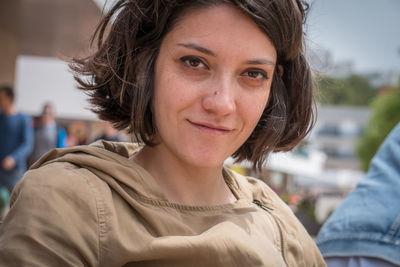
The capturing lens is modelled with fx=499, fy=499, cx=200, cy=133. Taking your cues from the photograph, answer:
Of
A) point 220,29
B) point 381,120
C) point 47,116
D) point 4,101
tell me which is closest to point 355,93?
point 381,120

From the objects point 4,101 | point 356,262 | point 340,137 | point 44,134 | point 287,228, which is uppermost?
point 287,228

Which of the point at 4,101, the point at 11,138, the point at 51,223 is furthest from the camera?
the point at 11,138

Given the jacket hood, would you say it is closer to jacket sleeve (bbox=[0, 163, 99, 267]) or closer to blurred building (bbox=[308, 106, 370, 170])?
jacket sleeve (bbox=[0, 163, 99, 267])

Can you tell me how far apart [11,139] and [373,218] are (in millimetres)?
5812

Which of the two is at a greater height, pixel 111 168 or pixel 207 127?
pixel 207 127

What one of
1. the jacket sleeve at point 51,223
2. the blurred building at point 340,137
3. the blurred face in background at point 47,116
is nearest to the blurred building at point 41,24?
the blurred face in background at point 47,116

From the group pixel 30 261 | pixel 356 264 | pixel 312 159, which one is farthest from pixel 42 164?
pixel 312 159

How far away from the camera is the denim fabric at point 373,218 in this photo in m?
1.89

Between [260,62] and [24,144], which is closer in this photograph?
[260,62]

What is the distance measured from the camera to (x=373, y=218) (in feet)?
6.40

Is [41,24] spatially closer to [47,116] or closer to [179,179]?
[47,116]

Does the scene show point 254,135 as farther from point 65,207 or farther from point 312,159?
point 312,159

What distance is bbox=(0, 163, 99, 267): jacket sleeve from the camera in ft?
3.84

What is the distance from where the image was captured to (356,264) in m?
1.90
